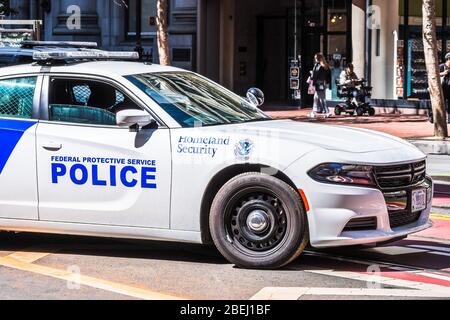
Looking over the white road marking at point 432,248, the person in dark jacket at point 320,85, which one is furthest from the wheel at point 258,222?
the person in dark jacket at point 320,85

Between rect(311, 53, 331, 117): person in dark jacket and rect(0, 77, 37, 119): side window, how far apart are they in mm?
17003

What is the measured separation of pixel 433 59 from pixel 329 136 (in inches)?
433

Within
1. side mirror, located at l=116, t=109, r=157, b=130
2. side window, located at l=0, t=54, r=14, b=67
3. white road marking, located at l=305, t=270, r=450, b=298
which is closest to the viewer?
white road marking, located at l=305, t=270, r=450, b=298

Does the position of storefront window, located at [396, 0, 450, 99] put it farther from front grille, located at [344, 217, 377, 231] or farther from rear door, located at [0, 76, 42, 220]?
→ front grille, located at [344, 217, 377, 231]

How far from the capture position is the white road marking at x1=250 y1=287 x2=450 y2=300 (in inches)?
258

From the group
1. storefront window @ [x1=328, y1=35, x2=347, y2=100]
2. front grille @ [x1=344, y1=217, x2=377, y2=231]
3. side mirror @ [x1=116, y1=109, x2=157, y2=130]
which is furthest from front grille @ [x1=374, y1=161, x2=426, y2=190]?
storefront window @ [x1=328, y1=35, x2=347, y2=100]

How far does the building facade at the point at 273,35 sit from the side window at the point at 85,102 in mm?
18646

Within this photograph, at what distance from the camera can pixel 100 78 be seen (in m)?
8.06

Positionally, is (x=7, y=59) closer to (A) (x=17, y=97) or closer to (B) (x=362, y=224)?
(A) (x=17, y=97)

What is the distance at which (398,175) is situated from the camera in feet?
24.3
